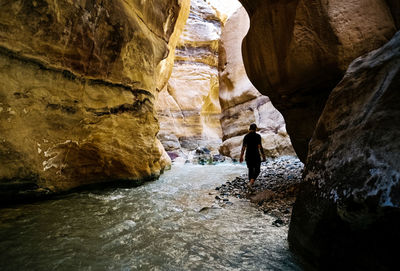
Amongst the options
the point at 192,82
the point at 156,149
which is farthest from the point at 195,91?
the point at 156,149

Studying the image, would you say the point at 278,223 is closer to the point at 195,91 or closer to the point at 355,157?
the point at 355,157

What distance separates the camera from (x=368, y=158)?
1.40m

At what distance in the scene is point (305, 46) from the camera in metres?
4.12

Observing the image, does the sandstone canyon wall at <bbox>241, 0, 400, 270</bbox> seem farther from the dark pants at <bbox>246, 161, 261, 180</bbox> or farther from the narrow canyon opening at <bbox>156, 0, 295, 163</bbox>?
the narrow canyon opening at <bbox>156, 0, 295, 163</bbox>

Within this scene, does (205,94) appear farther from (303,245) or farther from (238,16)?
(303,245)

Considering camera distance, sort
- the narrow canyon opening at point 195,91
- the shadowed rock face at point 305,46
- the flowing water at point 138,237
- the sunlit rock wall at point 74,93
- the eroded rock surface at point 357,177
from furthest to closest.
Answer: the narrow canyon opening at point 195,91, the shadowed rock face at point 305,46, the sunlit rock wall at point 74,93, the flowing water at point 138,237, the eroded rock surface at point 357,177

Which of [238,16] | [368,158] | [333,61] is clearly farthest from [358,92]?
[238,16]

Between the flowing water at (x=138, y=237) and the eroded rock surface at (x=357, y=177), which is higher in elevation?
the eroded rock surface at (x=357, y=177)

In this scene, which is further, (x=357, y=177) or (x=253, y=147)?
(x=253, y=147)

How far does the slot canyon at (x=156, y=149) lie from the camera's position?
1.50 m

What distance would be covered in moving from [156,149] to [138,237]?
4.19 meters

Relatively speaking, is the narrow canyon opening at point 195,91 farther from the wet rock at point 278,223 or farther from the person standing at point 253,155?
the wet rock at point 278,223

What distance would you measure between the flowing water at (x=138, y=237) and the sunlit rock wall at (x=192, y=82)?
2227cm

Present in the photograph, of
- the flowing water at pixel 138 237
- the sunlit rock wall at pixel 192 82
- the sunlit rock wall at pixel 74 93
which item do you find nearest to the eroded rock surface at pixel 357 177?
the flowing water at pixel 138 237
